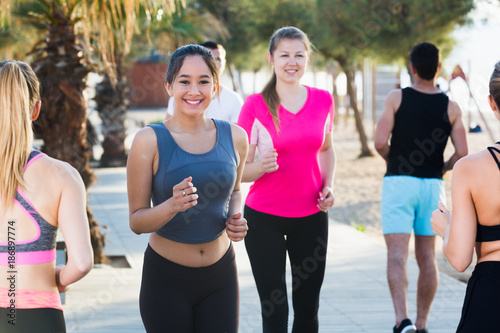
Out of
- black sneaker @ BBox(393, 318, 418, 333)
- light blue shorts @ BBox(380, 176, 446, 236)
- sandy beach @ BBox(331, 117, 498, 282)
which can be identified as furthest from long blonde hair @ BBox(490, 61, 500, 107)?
sandy beach @ BBox(331, 117, 498, 282)

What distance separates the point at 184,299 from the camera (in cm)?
299

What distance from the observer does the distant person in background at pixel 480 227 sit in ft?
8.00

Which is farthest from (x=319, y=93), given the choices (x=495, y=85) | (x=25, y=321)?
(x=25, y=321)

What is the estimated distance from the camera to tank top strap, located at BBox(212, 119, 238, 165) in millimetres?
3129

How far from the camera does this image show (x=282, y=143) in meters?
3.97

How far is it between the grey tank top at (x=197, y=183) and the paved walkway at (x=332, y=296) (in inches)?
98.8

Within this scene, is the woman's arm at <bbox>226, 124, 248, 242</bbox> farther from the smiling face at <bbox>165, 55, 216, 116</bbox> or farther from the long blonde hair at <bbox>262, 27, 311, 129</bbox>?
the long blonde hair at <bbox>262, 27, 311, 129</bbox>

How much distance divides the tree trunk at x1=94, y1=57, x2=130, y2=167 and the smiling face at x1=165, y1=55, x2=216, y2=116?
45.7 feet

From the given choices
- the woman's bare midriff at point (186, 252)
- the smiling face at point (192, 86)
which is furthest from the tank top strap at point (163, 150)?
the woman's bare midriff at point (186, 252)

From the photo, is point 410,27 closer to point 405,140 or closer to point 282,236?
point 405,140

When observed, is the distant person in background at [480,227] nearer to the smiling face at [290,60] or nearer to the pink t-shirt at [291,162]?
the pink t-shirt at [291,162]

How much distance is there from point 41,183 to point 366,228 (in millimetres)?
8689

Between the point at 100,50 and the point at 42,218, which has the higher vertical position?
the point at 100,50

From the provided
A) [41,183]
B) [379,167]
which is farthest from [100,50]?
[379,167]
